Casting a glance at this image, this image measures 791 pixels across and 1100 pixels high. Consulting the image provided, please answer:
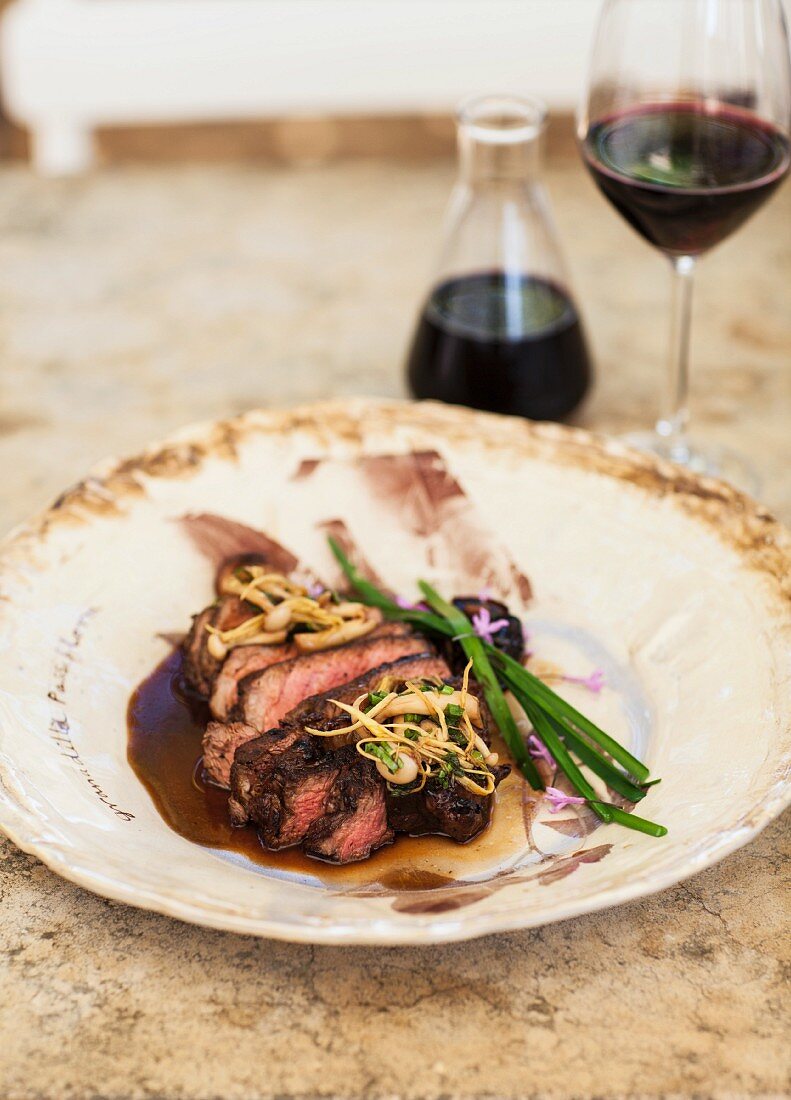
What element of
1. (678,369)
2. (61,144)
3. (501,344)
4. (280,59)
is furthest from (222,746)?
(61,144)

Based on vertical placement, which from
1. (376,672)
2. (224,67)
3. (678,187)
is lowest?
(224,67)

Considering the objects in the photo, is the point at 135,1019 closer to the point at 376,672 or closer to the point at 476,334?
the point at 376,672

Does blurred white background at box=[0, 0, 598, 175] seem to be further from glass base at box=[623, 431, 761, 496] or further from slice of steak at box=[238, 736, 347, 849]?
slice of steak at box=[238, 736, 347, 849]

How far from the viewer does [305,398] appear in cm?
191

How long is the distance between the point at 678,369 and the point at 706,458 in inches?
5.7

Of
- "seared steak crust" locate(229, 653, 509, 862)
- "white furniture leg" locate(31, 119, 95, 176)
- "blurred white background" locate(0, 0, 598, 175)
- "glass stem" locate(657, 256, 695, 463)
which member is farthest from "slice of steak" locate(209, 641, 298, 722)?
"white furniture leg" locate(31, 119, 95, 176)

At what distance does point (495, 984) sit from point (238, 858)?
9.2 inches

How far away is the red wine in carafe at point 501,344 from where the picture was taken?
5.43ft

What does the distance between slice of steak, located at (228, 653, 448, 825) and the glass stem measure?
687 millimetres

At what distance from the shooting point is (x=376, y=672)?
1.19m

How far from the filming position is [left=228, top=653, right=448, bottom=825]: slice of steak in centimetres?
108

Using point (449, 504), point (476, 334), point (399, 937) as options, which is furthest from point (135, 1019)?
point (476, 334)

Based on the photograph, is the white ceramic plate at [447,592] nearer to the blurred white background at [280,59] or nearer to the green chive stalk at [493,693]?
the green chive stalk at [493,693]

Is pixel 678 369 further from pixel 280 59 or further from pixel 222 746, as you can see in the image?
pixel 280 59
